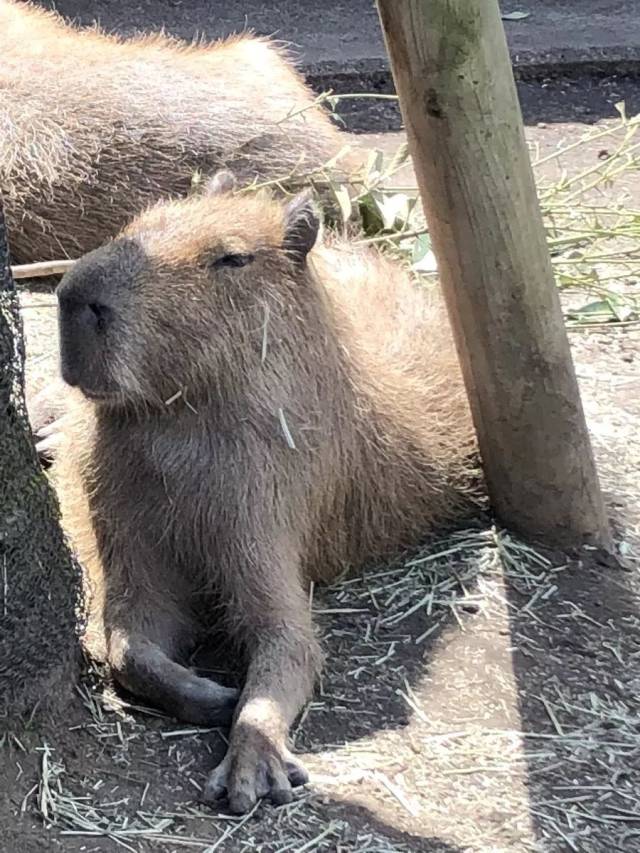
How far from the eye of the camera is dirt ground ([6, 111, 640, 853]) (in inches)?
106

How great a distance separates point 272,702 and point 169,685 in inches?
8.7

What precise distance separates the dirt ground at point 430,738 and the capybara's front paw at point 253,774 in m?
0.03

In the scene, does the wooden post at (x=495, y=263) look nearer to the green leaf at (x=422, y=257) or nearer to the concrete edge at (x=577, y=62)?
the green leaf at (x=422, y=257)

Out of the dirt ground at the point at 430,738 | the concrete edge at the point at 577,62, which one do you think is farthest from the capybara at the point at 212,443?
the concrete edge at the point at 577,62

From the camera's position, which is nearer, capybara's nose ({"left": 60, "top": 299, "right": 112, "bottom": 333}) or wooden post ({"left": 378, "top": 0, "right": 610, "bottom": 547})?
capybara's nose ({"left": 60, "top": 299, "right": 112, "bottom": 333})

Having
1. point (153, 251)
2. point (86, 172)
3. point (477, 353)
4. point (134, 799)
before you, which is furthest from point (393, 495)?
point (86, 172)

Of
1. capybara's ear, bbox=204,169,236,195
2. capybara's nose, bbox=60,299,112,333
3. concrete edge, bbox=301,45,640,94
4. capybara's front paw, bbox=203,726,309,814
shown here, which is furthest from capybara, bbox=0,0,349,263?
capybara's front paw, bbox=203,726,309,814

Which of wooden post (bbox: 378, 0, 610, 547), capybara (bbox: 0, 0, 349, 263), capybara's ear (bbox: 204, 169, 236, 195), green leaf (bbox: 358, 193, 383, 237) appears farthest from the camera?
capybara (bbox: 0, 0, 349, 263)

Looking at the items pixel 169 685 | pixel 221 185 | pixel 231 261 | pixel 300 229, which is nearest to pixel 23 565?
pixel 169 685

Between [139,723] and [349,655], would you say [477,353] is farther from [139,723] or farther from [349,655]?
[139,723]

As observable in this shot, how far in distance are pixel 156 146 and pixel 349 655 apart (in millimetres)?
3021

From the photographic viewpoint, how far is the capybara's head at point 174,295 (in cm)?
313

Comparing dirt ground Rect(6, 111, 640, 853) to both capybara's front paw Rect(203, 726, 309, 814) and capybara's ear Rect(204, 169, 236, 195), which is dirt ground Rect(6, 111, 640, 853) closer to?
capybara's front paw Rect(203, 726, 309, 814)

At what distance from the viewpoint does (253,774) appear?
276cm
